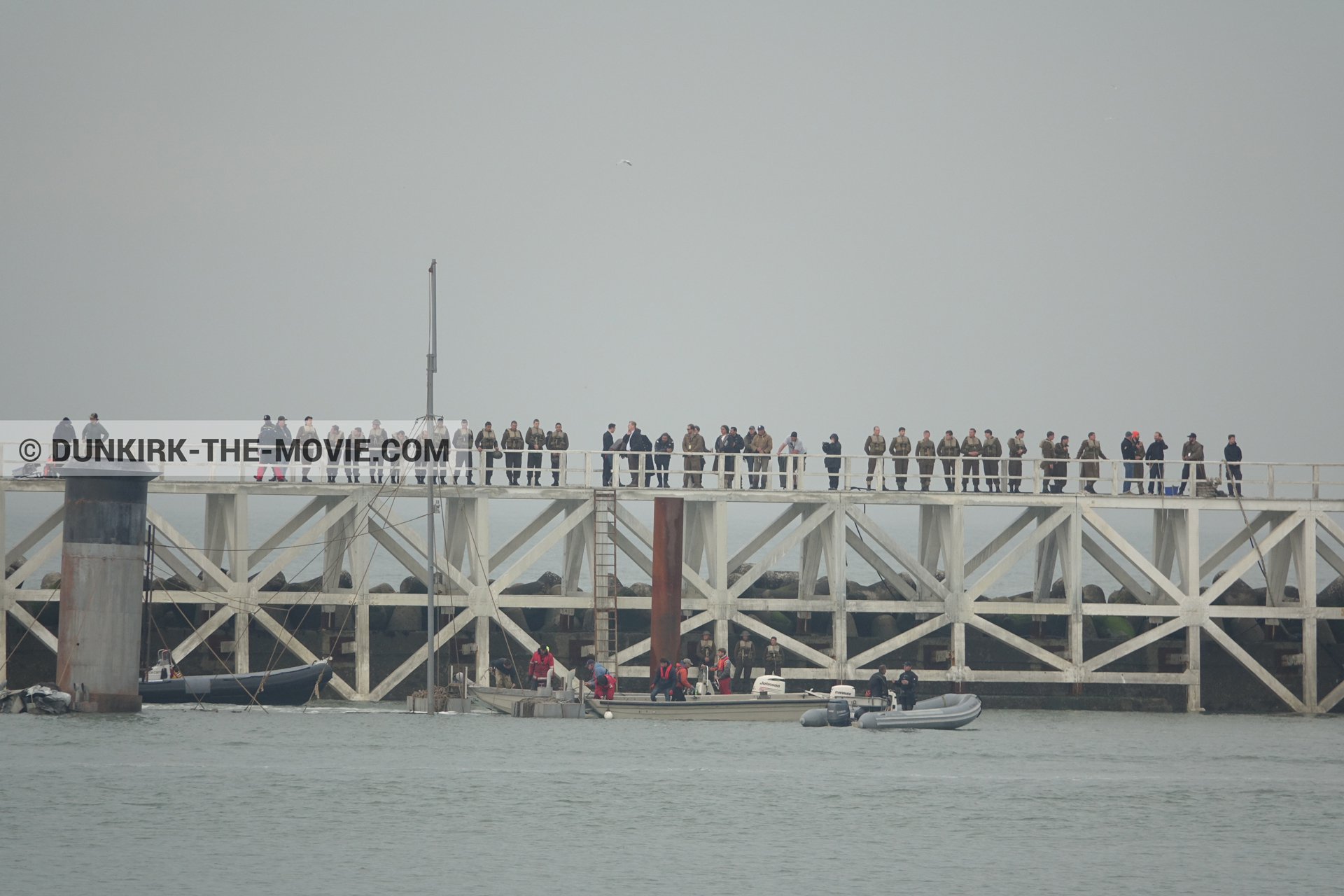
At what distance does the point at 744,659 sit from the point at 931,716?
520 cm

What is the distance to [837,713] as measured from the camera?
41.2m

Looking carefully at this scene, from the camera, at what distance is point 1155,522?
49281 millimetres

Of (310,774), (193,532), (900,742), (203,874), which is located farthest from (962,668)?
(193,532)

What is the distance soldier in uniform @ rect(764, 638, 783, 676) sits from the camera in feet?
141

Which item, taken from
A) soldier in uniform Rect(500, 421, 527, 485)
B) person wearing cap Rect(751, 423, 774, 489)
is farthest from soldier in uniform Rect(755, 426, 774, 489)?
soldier in uniform Rect(500, 421, 527, 485)

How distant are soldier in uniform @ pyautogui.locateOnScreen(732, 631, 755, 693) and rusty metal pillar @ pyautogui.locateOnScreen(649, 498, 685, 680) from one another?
1.94m

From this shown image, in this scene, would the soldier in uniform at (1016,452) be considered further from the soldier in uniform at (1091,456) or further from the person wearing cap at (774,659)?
the person wearing cap at (774,659)

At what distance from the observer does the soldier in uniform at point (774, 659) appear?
42.9 meters

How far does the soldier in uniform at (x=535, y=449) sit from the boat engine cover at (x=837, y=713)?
31.0 ft

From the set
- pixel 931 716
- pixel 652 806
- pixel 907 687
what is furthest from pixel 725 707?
pixel 652 806

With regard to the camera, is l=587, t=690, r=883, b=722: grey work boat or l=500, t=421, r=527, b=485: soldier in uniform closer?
l=587, t=690, r=883, b=722: grey work boat

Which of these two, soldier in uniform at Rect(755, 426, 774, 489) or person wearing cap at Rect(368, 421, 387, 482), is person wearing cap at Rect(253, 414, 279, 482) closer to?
person wearing cap at Rect(368, 421, 387, 482)

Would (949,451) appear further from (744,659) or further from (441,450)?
(441,450)

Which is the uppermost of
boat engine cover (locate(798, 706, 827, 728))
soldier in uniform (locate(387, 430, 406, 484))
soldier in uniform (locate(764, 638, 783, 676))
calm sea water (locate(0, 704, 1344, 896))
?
soldier in uniform (locate(387, 430, 406, 484))
